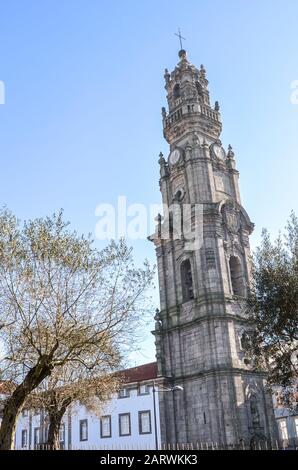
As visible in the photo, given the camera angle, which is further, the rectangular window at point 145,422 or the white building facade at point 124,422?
the rectangular window at point 145,422

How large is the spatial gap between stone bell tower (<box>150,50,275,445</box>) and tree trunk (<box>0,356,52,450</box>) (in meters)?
19.8

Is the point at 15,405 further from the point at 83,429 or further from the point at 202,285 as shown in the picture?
the point at 83,429

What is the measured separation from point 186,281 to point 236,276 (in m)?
4.56

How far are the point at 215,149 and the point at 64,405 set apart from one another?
30122 mm

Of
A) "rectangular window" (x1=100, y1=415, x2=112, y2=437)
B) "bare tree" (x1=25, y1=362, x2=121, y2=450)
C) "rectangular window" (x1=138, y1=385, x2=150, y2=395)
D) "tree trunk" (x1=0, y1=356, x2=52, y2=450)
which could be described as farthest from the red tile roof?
"tree trunk" (x1=0, y1=356, x2=52, y2=450)

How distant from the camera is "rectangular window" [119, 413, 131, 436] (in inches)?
1751

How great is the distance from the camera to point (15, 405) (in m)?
17.2

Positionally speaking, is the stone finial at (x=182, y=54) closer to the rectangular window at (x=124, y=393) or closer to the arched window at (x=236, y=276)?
the arched window at (x=236, y=276)

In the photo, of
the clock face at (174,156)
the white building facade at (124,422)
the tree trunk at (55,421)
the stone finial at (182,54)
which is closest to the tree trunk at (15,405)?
the tree trunk at (55,421)

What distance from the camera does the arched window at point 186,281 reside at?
4394cm

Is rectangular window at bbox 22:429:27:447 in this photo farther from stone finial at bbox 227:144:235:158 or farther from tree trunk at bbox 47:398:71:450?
stone finial at bbox 227:144:235:158

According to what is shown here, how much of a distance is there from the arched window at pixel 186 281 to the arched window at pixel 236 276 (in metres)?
3.80

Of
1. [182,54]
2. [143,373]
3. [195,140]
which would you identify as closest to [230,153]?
[195,140]

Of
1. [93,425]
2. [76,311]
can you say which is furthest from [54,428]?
[93,425]
